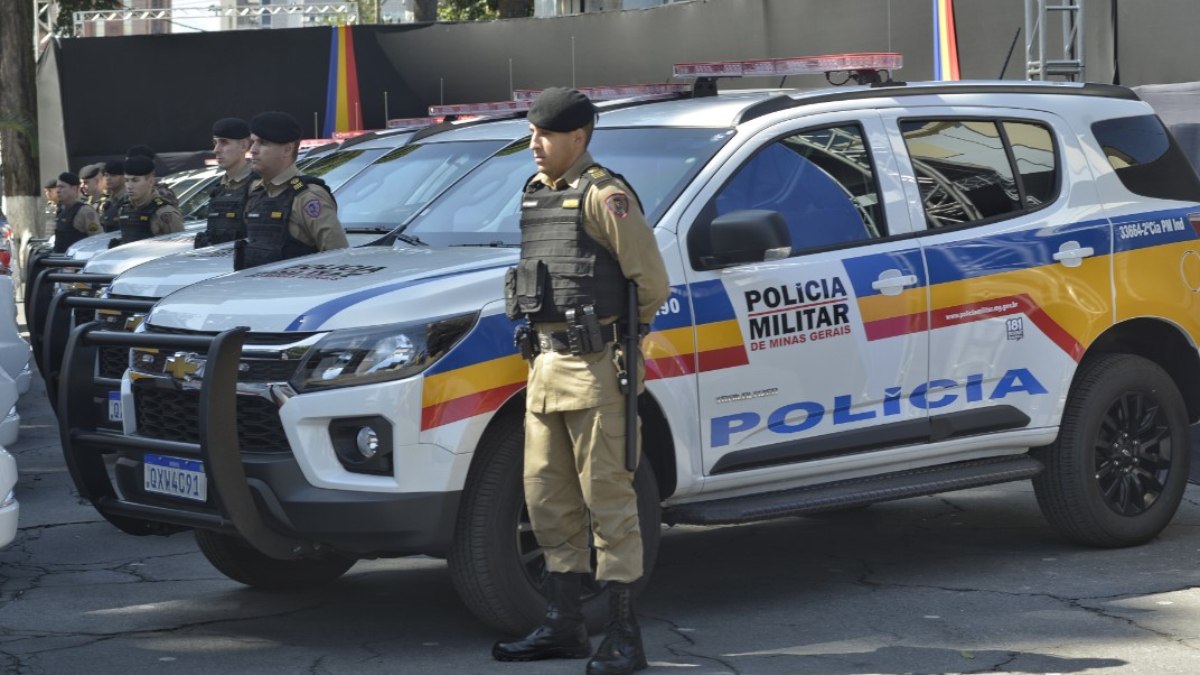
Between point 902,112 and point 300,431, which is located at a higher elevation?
point 902,112

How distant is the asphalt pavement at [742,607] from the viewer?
5.66m

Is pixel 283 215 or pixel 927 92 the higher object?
pixel 927 92

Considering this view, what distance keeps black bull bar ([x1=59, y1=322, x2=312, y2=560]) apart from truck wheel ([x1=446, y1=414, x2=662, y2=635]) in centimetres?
51

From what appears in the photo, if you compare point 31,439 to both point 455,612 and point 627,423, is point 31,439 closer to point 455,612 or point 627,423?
point 455,612

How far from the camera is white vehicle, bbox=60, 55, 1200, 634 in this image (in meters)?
5.41

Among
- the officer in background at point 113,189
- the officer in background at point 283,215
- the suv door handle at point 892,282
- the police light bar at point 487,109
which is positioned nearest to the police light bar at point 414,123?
the police light bar at point 487,109

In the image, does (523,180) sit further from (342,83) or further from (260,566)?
(342,83)

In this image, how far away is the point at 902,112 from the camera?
6754mm

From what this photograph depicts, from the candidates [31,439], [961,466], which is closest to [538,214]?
[961,466]

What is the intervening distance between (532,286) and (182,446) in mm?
1262

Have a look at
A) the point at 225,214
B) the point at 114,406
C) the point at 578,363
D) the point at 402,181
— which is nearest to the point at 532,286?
the point at 578,363

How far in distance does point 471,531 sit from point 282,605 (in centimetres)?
142

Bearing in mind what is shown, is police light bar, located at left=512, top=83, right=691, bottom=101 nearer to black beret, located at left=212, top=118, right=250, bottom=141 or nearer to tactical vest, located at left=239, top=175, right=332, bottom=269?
tactical vest, located at left=239, top=175, right=332, bottom=269

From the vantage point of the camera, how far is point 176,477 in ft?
18.8
